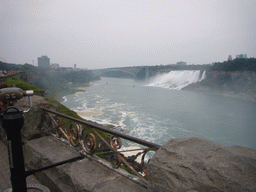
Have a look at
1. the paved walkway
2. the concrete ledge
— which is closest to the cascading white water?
the paved walkway

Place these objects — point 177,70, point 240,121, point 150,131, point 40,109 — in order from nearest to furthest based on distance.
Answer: point 40,109
point 150,131
point 240,121
point 177,70

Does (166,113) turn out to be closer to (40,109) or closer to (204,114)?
(204,114)

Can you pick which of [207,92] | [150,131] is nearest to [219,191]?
[150,131]

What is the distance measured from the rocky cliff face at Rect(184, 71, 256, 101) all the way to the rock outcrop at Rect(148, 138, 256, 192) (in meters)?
49.3

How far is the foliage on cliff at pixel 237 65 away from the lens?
158 ft

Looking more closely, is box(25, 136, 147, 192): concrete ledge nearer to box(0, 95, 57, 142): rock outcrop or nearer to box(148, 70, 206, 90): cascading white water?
box(0, 95, 57, 142): rock outcrop

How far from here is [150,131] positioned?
1967 cm

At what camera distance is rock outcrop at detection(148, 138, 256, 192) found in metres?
0.97

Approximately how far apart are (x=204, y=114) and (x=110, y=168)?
28284mm

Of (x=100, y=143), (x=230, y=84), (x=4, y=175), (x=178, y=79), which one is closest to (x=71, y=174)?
(x=100, y=143)

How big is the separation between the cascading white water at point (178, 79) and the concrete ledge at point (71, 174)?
60206mm

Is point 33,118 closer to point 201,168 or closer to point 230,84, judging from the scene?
point 201,168

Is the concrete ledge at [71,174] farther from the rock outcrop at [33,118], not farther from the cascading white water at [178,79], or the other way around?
the cascading white water at [178,79]

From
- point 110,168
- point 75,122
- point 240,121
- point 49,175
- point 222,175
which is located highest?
point 222,175
